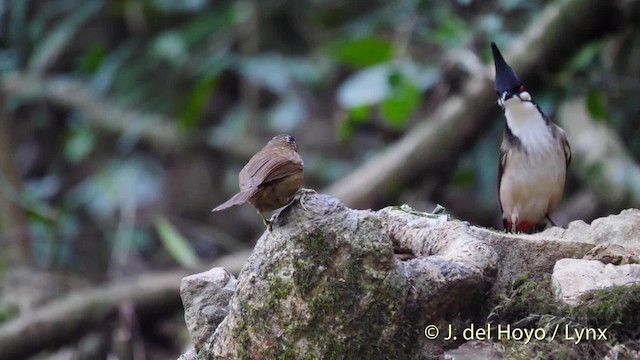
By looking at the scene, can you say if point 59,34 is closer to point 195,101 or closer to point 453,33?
point 195,101

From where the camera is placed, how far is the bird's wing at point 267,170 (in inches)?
96.5

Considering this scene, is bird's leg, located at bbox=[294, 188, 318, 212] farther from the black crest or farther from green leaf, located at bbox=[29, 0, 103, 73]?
green leaf, located at bbox=[29, 0, 103, 73]

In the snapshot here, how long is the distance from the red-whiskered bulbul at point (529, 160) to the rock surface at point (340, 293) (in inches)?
81.4

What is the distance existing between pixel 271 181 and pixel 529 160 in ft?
7.77

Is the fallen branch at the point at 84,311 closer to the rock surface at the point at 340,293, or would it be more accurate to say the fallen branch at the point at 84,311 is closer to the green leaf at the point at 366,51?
the green leaf at the point at 366,51

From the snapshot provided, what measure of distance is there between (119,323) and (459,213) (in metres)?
2.97

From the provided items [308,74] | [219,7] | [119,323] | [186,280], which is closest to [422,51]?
[308,74]

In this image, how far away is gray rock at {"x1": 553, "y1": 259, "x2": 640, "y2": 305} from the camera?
2.39 meters

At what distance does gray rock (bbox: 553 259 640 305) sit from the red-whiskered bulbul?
2.04 m

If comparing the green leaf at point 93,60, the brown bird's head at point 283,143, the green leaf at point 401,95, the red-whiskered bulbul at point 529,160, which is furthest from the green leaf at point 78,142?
the brown bird's head at point 283,143

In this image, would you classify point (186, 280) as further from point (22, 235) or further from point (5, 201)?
point (5, 201)

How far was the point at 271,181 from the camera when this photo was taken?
8.10 feet

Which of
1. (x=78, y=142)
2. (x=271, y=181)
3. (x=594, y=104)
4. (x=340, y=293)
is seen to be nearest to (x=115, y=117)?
(x=78, y=142)

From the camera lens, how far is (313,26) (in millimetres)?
8977
